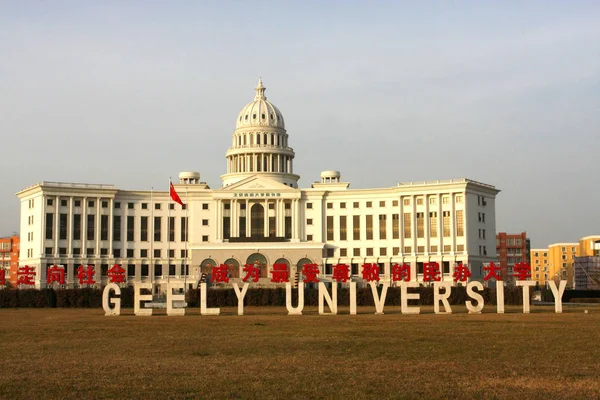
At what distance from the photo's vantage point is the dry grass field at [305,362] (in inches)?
897

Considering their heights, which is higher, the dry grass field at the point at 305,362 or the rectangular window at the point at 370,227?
the rectangular window at the point at 370,227

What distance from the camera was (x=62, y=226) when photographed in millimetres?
145375

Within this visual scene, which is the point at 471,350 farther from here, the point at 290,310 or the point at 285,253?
the point at 285,253

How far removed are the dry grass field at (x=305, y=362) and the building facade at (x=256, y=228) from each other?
98.9m

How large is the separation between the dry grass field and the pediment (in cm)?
10561

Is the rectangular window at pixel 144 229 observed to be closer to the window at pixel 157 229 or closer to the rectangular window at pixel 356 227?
the window at pixel 157 229

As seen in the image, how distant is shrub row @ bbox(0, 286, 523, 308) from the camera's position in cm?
8638

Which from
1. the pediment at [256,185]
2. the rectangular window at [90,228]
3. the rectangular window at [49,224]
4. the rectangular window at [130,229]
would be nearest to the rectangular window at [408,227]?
the pediment at [256,185]

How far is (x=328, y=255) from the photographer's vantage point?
15175cm

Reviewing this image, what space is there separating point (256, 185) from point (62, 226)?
33.5 m

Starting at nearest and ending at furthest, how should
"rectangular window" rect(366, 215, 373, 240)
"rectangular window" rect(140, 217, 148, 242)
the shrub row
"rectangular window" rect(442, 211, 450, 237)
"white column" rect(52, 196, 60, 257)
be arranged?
the shrub row
"white column" rect(52, 196, 60, 257)
"rectangular window" rect(442, 211, 450, 237)
"rectangular window" rect(140, 217, 148, 242)
"rectangular window" rect(366, 215, 373, 240)

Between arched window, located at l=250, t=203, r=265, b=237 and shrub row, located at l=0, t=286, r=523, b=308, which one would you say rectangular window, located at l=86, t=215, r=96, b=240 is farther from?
shrub row, located at l=0, t=286, r=523, b=308

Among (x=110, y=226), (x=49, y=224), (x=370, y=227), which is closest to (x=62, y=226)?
(x=49, y=224)

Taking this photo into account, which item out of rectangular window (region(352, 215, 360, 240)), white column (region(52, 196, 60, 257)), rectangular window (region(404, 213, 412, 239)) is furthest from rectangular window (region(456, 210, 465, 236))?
white column (region(52, 196, 60, 257))
